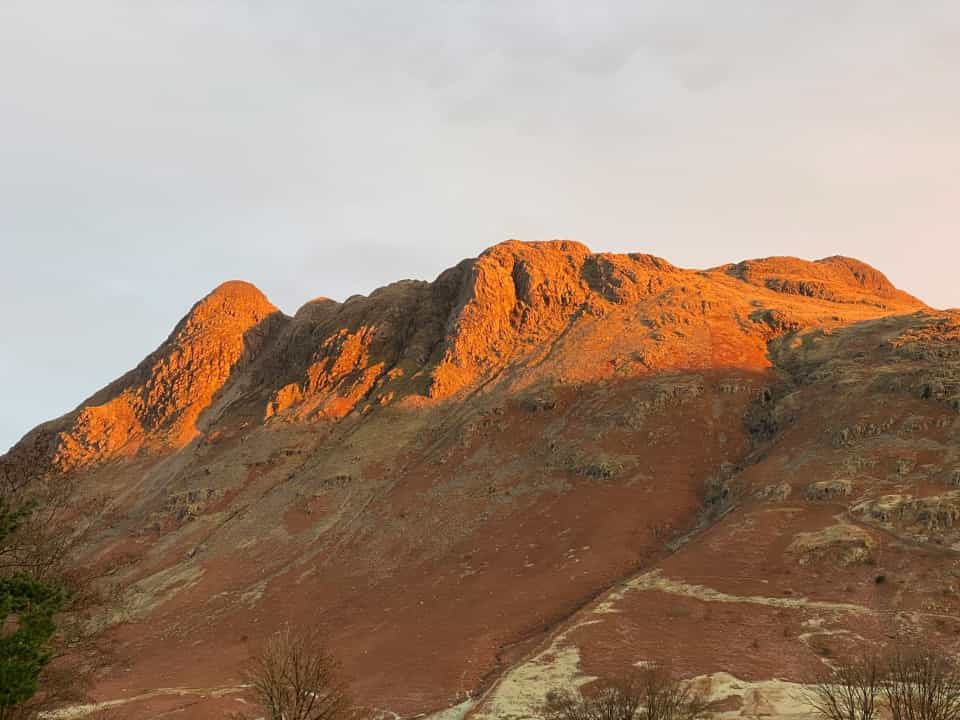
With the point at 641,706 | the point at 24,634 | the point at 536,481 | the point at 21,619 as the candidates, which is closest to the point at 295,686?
the point at 21,619

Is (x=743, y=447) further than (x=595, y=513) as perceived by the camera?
Yes

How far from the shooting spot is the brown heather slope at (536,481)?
43.9m

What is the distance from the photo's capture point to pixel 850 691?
23547 mm

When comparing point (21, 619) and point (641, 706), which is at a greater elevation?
point (21, 619)

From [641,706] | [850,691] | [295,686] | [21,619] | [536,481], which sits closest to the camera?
[21,619]

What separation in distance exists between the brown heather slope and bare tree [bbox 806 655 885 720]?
6.69 ft

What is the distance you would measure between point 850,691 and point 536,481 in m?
49.2

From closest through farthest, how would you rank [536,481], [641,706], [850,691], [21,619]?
[21,619]
[850,691]
[641,706]
[536,481]

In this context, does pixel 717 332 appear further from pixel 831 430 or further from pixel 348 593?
pixel 348 593

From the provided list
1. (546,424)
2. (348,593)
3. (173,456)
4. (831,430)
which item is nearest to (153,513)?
(173,456)

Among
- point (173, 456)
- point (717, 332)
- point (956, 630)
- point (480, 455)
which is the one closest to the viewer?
point (956, 630)

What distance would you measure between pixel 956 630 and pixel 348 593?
44571 mm

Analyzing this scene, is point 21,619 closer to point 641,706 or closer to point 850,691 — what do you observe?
point 641,706

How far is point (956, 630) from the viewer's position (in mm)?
38594
